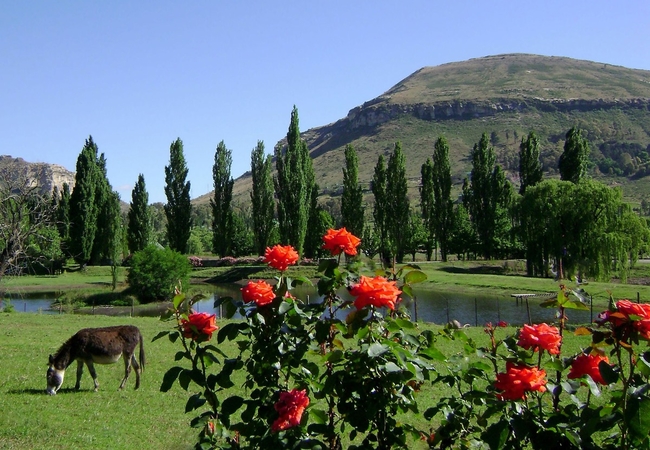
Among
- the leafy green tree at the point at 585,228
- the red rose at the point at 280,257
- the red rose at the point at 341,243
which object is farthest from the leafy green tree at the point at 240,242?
the red rose at the point at 341,243

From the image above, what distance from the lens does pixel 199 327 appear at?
3375 millimetres

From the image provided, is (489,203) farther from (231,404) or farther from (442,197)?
(231,404)

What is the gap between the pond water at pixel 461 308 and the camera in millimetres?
29500

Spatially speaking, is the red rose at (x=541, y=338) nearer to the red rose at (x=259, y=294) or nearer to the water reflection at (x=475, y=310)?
the red rose at (x=259, y=294)

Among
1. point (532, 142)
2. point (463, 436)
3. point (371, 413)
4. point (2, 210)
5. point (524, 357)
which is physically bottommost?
point (463, 436)

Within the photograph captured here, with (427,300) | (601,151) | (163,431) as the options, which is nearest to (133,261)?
(427,300)

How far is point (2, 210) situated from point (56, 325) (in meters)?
4.93

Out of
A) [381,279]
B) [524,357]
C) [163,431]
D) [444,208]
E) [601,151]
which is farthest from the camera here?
[601,151]

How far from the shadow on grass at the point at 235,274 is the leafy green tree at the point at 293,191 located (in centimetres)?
458

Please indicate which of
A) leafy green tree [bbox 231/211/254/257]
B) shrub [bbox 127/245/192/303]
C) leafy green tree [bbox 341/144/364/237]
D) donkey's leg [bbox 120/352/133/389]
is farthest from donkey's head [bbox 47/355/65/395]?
leafy green tree [bbox 231/211/254/257]

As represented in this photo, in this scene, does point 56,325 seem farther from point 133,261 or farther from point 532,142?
point 532,142

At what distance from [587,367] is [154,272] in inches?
1484

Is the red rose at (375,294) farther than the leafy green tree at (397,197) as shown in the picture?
No

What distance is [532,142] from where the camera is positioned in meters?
60.2
